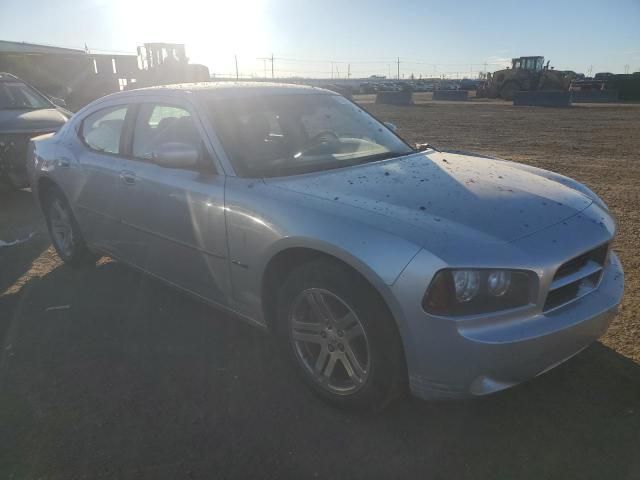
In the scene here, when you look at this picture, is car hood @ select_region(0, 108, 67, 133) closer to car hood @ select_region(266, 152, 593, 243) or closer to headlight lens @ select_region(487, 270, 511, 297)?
car hood @ select_region(266, 152, 593, 243)

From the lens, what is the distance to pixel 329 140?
3463mm

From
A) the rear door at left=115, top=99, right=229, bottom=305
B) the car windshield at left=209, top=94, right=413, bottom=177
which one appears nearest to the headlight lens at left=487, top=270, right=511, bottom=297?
the car windshield at left=209, top=94, right=413, bottom=177

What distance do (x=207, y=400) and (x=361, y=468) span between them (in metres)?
0.94

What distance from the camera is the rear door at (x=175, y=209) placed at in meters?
2.95

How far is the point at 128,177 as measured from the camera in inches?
139

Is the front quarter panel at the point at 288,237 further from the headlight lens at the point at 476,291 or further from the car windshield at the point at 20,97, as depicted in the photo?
the car windshield at the point at 20,97

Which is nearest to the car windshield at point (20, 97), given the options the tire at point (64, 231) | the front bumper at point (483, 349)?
the tire at point (64, 231)

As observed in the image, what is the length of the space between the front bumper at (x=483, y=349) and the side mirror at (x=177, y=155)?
1609mm

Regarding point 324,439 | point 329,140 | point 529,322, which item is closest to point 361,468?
point 324,439

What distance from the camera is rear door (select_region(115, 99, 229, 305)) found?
9.66 feet

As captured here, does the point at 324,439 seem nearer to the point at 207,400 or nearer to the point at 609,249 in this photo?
the point at 207,400

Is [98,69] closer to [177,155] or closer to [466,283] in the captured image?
[177,155]

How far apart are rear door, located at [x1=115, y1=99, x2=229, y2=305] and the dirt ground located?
45cm

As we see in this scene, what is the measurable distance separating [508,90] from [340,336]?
38.5m
